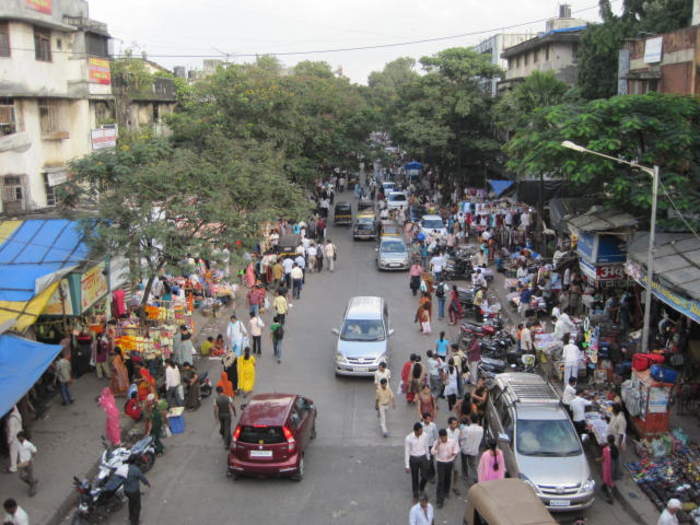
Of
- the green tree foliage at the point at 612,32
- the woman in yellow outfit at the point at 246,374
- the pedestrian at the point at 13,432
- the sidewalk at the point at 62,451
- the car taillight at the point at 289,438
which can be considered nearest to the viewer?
the sidewalk at the point at 62,451

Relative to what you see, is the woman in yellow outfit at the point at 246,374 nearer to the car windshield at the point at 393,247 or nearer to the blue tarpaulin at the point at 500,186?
the car windshield at the point at 393,247

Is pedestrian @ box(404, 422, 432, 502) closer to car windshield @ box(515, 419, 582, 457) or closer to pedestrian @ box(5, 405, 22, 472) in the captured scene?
car windshield @ box(515, 419, 582, 457)

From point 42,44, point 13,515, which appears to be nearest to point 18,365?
point 13,515

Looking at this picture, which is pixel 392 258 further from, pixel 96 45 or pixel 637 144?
A: pixel 96 45

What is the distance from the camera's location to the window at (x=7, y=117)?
79.1 feet

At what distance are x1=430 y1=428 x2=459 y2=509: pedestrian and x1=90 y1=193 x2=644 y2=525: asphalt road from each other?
0.31 meters

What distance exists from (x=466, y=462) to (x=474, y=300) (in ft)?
35.2

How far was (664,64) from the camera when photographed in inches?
951

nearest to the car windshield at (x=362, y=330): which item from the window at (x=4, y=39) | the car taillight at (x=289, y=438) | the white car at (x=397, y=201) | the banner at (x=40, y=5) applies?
the car taillight at (x=289, y=438)

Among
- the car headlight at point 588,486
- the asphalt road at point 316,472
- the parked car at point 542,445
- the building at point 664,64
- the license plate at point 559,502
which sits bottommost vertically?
the asphalt road at point 316,472

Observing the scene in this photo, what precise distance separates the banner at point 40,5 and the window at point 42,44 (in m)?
0.68

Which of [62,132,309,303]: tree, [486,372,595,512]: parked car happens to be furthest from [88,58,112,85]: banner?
[486,372,595,512]: parked car

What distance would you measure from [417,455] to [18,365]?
7.65 metres

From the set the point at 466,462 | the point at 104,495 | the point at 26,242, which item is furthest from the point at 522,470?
the point at 26,242
